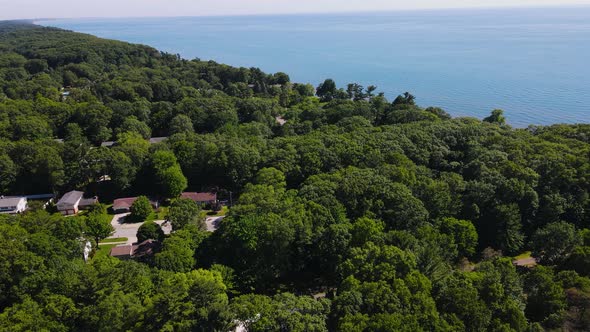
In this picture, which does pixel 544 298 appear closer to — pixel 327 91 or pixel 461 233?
pixel 461 233

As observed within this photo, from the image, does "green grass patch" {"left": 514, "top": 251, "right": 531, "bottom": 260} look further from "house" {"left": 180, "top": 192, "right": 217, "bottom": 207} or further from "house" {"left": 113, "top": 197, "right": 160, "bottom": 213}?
"house" {"left": 113, "top": 197, "right": 160, "bottom": 213}

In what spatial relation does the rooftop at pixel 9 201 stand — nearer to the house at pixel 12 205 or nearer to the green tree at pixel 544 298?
the house at pixel 12 205

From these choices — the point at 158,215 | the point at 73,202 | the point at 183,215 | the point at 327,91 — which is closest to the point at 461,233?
the point at 183,215

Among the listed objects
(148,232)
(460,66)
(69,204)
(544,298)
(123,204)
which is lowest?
(123,204)

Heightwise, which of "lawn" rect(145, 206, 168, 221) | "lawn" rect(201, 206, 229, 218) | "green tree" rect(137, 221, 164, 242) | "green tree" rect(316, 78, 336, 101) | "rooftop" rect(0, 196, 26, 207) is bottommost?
"lawn" rect(145, 206, 168, 221)

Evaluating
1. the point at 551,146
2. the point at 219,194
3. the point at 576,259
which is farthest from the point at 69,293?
the point at 551,146

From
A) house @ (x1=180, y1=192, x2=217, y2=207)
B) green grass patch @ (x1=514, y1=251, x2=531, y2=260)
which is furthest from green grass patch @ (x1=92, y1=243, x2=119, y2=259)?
green grass patch @ (x1=514, y1=251, x2=531, y2=260)

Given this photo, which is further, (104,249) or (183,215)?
(104,249)
